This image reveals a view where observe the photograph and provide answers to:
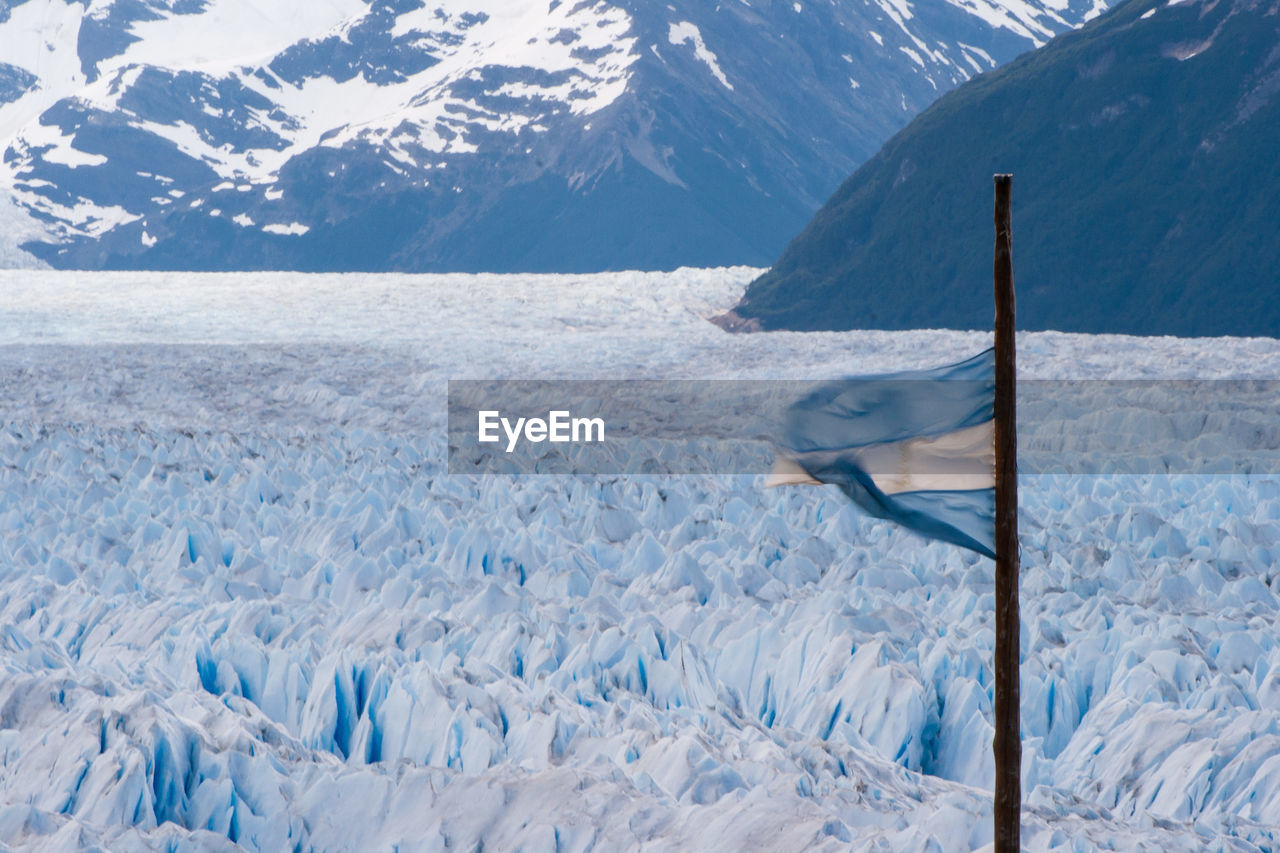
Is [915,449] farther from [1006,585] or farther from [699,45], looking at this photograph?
[699,45]

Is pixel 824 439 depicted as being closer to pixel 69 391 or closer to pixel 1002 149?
pixel 69 391

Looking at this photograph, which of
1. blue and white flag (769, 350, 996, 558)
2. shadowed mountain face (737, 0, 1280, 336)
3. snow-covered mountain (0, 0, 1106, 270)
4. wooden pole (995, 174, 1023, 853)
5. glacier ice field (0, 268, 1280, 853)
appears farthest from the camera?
snow-covered mountain (0, 0, 1106, 270)

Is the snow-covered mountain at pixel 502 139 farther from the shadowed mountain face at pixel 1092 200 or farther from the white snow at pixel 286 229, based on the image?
the shadowed mountain face at pixel 1092 200

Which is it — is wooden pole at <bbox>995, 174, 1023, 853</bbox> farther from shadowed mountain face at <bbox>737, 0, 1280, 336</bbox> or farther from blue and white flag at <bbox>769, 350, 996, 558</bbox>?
shadowed mountain face at <bbox>737, 0, 1280, 336</bbox>

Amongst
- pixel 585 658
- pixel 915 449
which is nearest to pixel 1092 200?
pixel 585 658

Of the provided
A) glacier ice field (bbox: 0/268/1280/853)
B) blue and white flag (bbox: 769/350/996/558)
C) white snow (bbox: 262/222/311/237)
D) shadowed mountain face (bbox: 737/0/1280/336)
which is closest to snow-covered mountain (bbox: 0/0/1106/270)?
white snow (bbox: 262/222/311/237)

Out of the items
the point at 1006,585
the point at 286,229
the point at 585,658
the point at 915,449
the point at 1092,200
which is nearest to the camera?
the point at 1006,585
